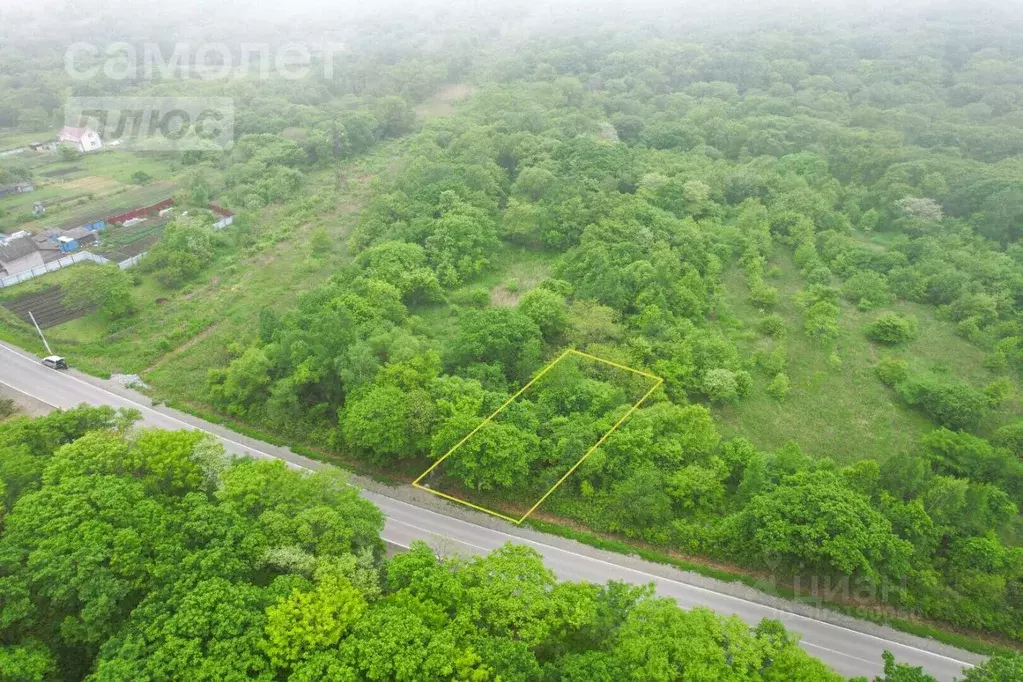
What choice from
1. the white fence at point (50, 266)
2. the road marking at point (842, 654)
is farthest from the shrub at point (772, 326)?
the white fence at point (50, 266)

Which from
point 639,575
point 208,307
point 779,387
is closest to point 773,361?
point 779,387

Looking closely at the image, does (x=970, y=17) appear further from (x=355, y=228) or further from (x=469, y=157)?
(x=355, y=228)

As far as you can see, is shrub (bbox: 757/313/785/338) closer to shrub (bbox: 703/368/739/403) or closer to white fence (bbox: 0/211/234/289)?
shrub (bbox: 703/368/739/403)

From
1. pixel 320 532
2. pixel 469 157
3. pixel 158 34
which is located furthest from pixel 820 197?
pixel 158 34

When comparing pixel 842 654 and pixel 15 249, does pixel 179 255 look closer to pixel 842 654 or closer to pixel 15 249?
A: pixel 15 249

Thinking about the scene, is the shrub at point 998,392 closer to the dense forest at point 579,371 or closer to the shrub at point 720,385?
the dense forest at point 579,371

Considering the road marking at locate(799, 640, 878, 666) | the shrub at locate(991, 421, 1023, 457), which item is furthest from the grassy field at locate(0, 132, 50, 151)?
the shrub at locate(991, 421, 1023, 457)
